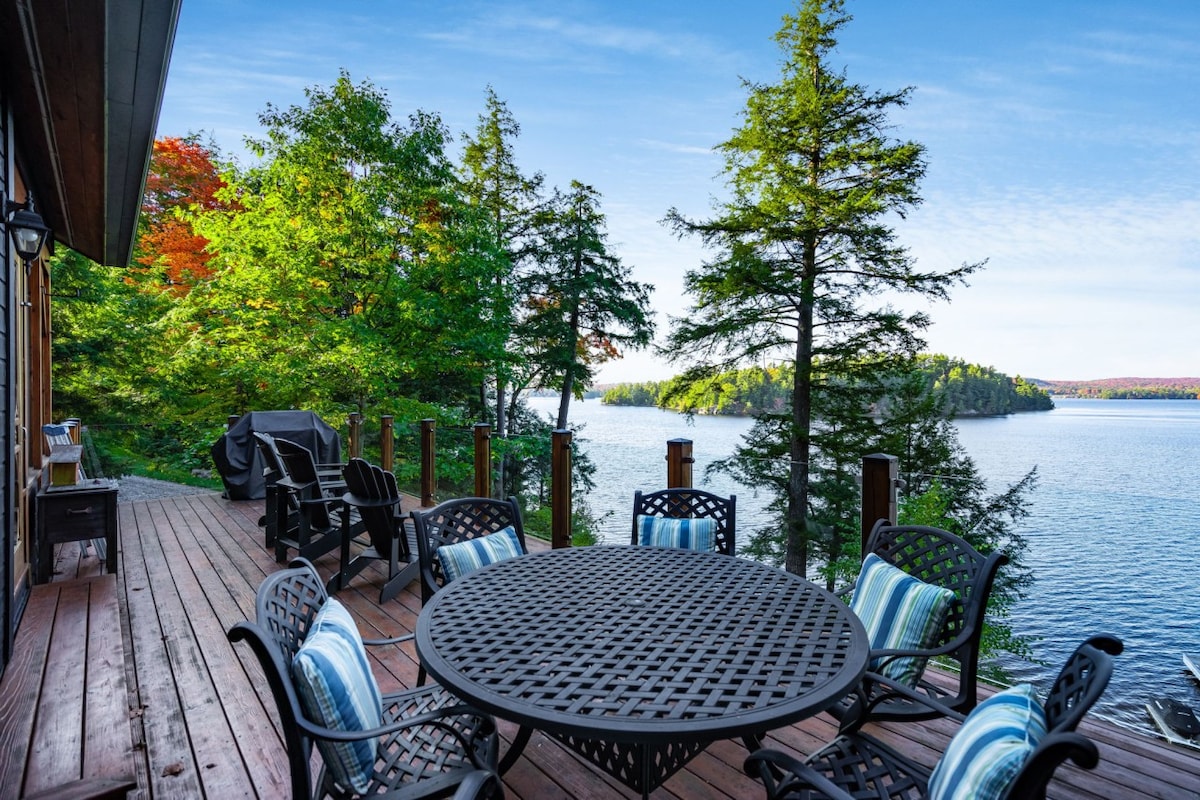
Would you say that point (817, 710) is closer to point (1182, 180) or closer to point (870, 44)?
point (870, 44)

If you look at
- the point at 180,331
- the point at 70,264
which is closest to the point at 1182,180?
the point at 180,331

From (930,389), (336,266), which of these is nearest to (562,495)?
(336,266)

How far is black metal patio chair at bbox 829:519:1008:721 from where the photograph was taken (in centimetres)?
182

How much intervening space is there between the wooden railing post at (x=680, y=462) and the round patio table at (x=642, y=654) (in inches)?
70.1

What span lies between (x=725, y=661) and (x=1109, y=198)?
64.9ft

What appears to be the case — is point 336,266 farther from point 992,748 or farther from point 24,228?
point 992,748

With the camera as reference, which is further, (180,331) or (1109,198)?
(1109,198)

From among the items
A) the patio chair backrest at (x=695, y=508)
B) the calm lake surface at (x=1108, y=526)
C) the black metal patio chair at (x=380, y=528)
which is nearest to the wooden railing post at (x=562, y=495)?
the calm lake surface at (x=1108, y=526)

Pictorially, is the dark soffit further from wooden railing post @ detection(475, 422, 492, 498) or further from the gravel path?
the gravel path

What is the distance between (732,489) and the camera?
1073 centimetres

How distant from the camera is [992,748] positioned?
108cm

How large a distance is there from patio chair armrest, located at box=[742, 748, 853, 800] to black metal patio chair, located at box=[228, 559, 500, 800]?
2.05 ft

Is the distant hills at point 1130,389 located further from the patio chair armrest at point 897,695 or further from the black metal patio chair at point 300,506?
the black metal patio chair at point 300,506

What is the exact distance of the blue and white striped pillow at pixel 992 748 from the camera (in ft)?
3.41
